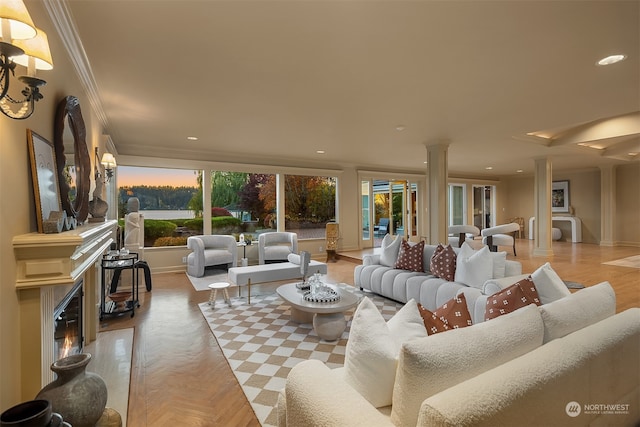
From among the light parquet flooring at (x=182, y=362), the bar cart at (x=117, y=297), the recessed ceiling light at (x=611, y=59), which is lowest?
the light parquet flooring at (x=182, y=362)

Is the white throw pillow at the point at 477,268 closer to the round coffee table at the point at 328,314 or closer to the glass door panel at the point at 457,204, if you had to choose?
the round coffee table at the point at 328,314

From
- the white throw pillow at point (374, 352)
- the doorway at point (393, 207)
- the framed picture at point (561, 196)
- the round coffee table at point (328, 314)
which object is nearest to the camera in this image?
the white throw pillow at point (374, 352)

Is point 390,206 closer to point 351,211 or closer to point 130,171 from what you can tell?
point 351,211

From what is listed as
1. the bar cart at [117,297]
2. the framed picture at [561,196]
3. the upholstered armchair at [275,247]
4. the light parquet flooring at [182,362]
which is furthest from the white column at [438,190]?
the framed picture at [561,196]

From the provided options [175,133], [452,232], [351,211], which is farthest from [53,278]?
[452,232]

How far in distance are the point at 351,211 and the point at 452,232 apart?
9.79 ft

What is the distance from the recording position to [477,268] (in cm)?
328

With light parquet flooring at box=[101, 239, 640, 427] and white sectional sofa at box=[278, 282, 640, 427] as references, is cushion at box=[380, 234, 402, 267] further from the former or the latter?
white sectional sofa at box=[278, 282, 640, 427]

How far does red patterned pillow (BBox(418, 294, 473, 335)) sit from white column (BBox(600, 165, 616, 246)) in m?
11.2

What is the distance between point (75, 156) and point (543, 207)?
895 cm

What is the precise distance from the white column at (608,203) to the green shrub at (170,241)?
1192cm

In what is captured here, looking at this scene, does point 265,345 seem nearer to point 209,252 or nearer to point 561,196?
point 209,252

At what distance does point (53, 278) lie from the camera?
165 centimetres

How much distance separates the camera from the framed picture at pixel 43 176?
5.68ft
